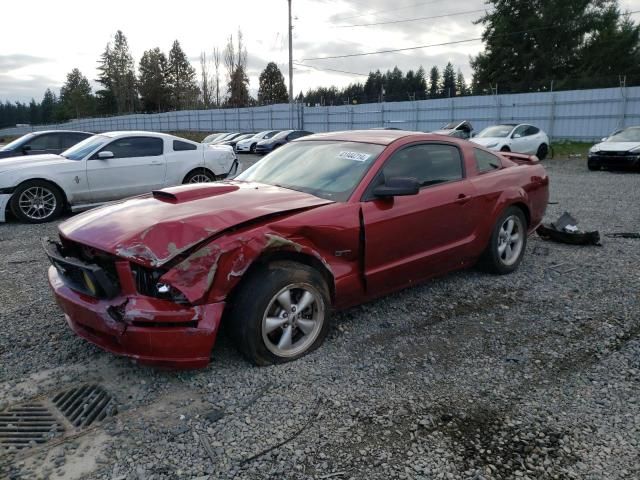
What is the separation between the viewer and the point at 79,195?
27.5 ft

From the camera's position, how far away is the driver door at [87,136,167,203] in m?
8.51

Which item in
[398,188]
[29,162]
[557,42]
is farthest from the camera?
[557,42]

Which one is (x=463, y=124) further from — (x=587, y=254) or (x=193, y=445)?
(x=193, y=445)

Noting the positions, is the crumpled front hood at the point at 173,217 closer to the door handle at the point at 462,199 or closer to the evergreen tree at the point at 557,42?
the door handle at the point at 462,199

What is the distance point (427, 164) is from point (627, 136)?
1420cm

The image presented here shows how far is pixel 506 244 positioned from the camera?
5180 mm

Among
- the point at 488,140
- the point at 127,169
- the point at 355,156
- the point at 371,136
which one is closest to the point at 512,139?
the point at 488,140

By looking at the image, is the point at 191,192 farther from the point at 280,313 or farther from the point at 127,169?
the point at 127,169

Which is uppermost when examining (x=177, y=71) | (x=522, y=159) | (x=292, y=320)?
(x=177, y=71)

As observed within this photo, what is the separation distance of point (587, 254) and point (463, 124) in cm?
1704

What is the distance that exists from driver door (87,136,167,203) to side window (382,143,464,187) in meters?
6.02

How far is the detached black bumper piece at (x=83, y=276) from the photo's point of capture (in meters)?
2.98

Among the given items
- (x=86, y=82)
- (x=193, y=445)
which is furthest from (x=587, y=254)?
(x=86, y=82)

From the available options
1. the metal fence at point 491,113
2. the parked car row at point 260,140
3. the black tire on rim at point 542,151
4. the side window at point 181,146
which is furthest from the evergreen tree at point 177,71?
the side window at point 181,146
